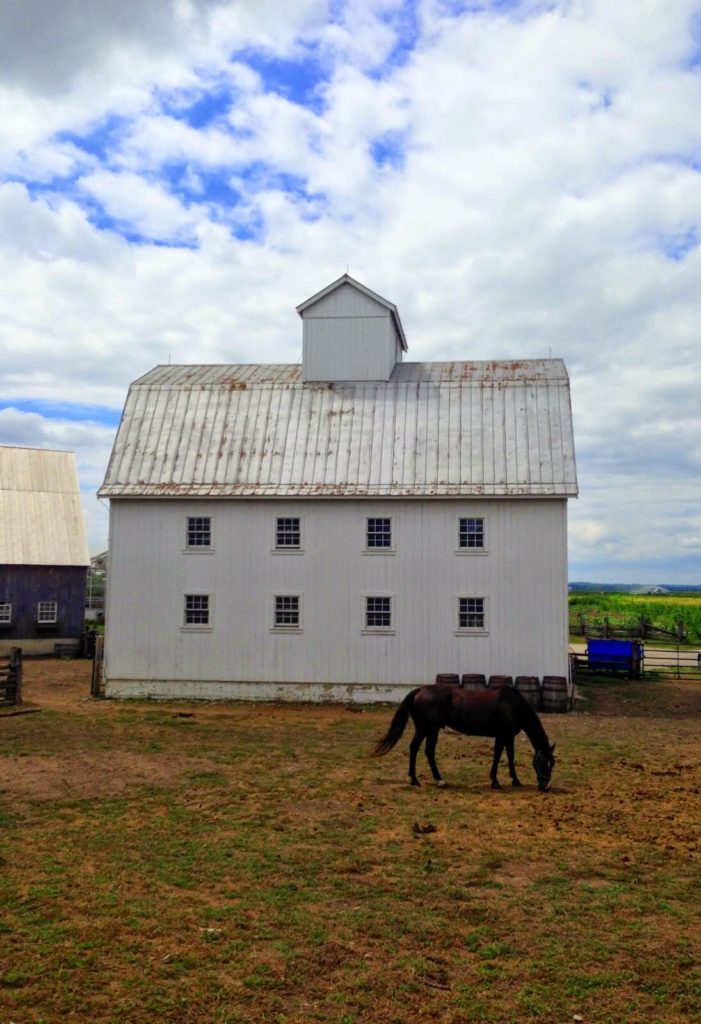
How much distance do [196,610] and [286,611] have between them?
284cm

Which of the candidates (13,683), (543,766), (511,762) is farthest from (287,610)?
(543,766)

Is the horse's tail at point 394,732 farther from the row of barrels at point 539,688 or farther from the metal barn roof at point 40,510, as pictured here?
the metal barn roof at point 40,510

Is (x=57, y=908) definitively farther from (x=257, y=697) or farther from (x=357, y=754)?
(x=257, y=697)

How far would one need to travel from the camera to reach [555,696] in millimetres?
24266

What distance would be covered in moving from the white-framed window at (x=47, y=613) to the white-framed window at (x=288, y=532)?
1814 centimetres

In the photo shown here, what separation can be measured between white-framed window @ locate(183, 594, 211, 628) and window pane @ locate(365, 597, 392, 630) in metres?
4.92

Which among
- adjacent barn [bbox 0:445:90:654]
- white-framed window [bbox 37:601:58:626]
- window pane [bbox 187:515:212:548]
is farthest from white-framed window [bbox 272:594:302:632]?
white-framed window [bbox 37:601:58:626]

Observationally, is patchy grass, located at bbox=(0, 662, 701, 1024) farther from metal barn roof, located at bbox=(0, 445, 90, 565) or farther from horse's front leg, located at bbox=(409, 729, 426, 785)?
metal barn roof, located at bbox=(0, 445, 90, 565)

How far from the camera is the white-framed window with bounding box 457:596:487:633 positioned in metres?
25.3

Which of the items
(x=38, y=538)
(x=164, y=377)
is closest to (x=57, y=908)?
(x=164, y=377)

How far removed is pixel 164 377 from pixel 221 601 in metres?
9.23

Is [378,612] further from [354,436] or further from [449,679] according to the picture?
[354,436]

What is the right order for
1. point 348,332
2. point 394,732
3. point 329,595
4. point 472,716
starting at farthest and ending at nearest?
point 348,332 → point 329,595 → point 472,716 → point 394,732

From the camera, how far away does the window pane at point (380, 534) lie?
26.2 metres
